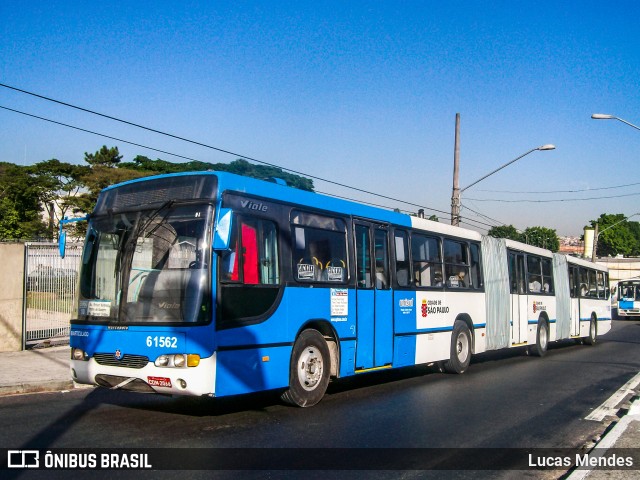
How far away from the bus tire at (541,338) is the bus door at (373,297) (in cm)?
924

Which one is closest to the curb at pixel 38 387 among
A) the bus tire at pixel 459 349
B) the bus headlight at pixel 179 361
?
the bus headlight at pixel 179 361

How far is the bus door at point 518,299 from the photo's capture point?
17312 mm

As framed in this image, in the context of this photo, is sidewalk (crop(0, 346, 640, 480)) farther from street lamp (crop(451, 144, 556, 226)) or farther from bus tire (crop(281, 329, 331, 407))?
street lamp (crop(451, 144, 556, 226))

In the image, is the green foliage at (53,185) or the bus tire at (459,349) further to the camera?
the green foliage at (53,185)

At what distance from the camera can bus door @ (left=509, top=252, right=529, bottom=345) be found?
17.3 metres

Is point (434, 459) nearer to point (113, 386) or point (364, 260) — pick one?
point (113, 386)

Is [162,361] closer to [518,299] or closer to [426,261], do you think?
[426,261]

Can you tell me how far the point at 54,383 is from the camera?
35.8 feet

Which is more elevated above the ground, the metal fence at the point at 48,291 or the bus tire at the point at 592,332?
the metal fence at the point at 48,291

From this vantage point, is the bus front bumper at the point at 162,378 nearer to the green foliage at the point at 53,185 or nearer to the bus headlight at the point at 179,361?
the bus headlight at the point at 179,361

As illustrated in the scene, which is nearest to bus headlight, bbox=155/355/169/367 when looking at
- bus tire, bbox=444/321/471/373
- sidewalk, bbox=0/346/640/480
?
sidewalk, bbox=0/346/640/480

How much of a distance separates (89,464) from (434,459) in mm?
3355

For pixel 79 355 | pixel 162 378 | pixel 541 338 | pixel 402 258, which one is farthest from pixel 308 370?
pixel 541 338

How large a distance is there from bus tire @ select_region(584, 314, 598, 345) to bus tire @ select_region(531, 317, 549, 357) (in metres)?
5.31
